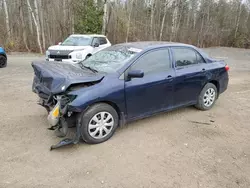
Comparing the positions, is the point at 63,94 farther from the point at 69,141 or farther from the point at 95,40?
the point at 95,40

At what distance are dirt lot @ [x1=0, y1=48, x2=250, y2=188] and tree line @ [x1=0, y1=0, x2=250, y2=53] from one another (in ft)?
45.8

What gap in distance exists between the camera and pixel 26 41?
17.8 metres

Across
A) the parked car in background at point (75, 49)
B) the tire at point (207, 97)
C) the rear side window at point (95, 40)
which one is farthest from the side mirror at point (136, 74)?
the rear side window at point (95, 40)

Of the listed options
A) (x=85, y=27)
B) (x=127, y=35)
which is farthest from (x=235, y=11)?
(x=85, y=27)

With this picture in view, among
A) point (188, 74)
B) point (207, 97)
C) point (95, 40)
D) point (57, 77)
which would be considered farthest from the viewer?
point (95, 40)

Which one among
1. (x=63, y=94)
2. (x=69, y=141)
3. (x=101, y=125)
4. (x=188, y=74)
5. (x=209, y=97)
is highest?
(x=188, y=74)

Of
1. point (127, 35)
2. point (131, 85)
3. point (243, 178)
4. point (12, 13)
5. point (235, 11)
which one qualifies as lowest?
point (243, 178)

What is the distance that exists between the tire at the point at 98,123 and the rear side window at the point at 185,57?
1.82 metres

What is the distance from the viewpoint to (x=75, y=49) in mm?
9531

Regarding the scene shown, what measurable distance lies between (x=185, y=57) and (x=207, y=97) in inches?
45.5

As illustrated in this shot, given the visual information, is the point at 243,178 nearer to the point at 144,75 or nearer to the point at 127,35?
the point at 144,75

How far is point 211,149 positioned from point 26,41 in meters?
18.0

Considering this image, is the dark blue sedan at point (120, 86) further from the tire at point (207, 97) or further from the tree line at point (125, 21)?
the tree line at point (125, 21)

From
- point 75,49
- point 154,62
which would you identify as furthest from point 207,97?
point 75,49
